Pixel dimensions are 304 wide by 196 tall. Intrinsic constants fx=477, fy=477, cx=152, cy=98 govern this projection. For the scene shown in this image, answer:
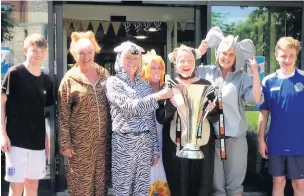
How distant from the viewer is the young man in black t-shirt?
3834 millimetres

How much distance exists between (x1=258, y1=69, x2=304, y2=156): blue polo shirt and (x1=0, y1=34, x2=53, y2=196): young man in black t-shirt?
1985 mm

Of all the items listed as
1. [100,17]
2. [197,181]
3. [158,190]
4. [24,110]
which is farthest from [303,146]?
[100,17]

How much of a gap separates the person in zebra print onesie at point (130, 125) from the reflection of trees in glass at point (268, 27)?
1.95 meters

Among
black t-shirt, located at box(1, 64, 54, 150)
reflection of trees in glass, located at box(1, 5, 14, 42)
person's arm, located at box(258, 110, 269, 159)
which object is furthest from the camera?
reflection of trees in glass, located at box(1, 5, 14, 42)

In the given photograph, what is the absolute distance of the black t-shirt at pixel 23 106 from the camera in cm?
383

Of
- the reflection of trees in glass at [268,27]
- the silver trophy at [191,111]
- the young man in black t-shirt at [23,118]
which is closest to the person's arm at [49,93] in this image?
the young man in black t-shirt at [23,118]

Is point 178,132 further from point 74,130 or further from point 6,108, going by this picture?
point 6,108

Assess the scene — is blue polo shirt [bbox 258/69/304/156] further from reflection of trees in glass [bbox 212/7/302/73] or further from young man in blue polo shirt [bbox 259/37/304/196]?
reflection of trees in glass [bbox 212/7/302/73]

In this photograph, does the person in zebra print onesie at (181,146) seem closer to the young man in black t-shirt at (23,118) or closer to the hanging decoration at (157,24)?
the young man in black t-shirt at (23,118)

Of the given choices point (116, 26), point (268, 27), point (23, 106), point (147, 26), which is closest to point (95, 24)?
point (116, 26)

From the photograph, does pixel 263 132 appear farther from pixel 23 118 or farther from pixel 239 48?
pixel 23 118

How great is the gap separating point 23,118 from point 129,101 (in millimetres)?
895

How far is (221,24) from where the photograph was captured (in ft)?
17.7

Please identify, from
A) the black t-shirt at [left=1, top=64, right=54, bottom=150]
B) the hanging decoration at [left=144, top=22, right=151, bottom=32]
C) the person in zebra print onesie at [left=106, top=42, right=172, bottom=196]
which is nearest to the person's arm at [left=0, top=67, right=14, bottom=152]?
the black t-shirt at [left=1, top=64, right=54, bottom=150]
